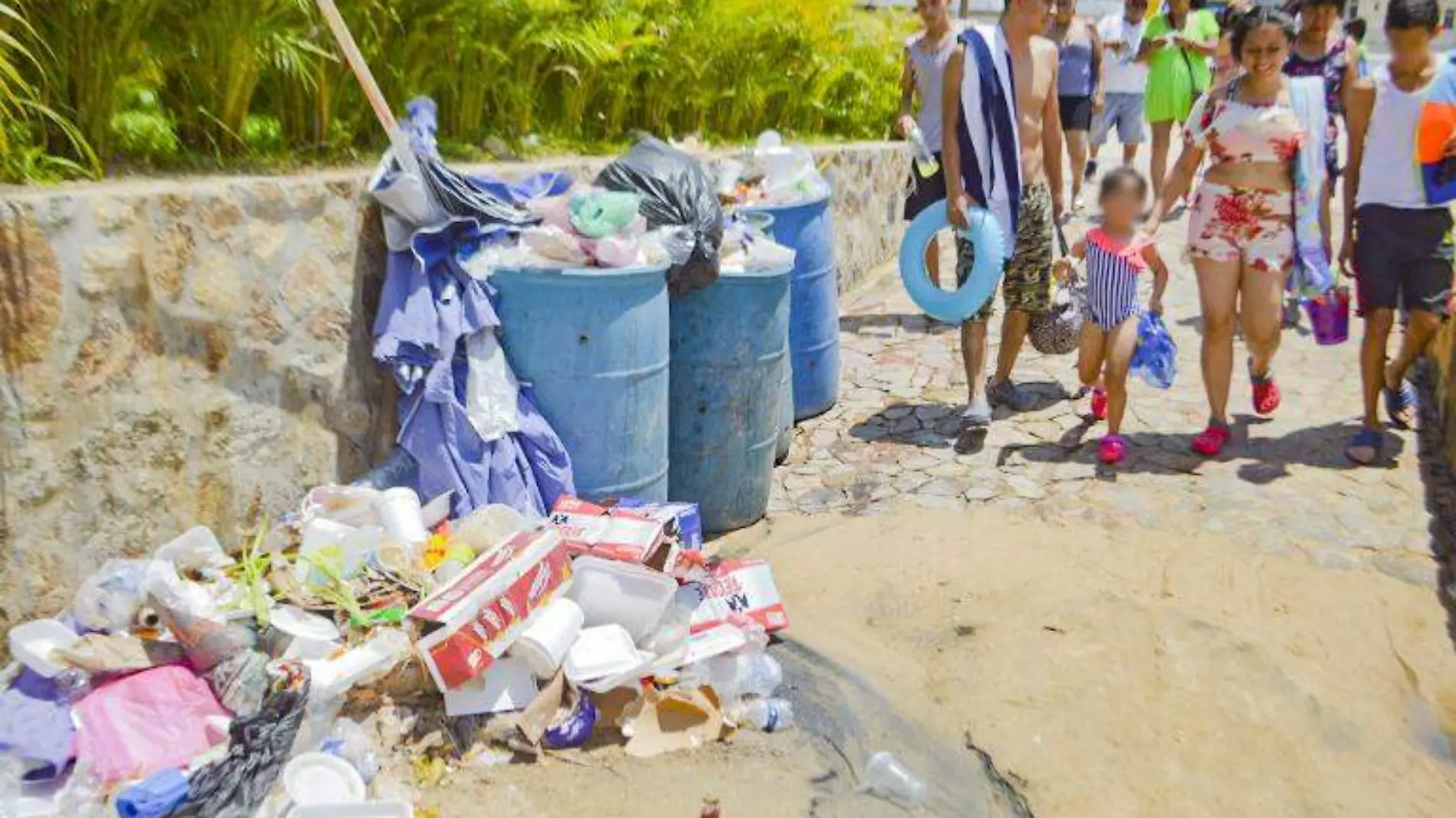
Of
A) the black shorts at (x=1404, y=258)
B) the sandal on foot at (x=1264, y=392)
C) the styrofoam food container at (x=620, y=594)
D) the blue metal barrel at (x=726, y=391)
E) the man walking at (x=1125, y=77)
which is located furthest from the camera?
the man walking at (x=1125, y=77)

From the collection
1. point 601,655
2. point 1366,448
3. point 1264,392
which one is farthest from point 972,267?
point 601,655

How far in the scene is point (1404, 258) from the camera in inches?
185

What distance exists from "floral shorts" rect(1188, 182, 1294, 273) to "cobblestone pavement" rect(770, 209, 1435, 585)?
837 mm

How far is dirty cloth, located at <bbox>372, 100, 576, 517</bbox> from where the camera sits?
3502 millimetres

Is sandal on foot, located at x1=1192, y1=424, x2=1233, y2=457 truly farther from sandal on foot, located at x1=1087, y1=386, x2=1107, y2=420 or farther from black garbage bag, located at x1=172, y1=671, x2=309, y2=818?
black garbage bag, located at x1=172, y1=671, x2=309, y2=818

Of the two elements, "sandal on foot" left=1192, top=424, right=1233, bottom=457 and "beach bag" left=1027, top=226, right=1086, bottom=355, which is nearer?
"sandal on foot" left=1192, top=424, right=1233, bottom=457

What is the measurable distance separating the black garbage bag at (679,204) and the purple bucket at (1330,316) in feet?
8.80

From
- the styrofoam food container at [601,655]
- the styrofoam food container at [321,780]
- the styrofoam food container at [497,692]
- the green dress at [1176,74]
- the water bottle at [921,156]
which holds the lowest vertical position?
the styrofoam food container at [321,780]

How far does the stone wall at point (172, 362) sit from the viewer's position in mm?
2730

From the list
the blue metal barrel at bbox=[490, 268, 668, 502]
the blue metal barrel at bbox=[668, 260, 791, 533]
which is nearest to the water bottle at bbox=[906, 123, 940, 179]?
the blue metal barrel at bbox=[668, 260, 791, 533]

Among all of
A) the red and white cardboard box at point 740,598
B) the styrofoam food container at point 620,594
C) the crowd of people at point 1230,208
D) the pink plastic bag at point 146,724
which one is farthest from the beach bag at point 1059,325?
the pink plastic bag at point 146,724

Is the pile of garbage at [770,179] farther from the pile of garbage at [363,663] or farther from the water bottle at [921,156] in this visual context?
the pile of garbage at [363,663]

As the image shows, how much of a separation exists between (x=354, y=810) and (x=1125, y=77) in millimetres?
8727

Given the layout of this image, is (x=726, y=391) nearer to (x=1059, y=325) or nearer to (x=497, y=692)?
(x=497, y=692)
